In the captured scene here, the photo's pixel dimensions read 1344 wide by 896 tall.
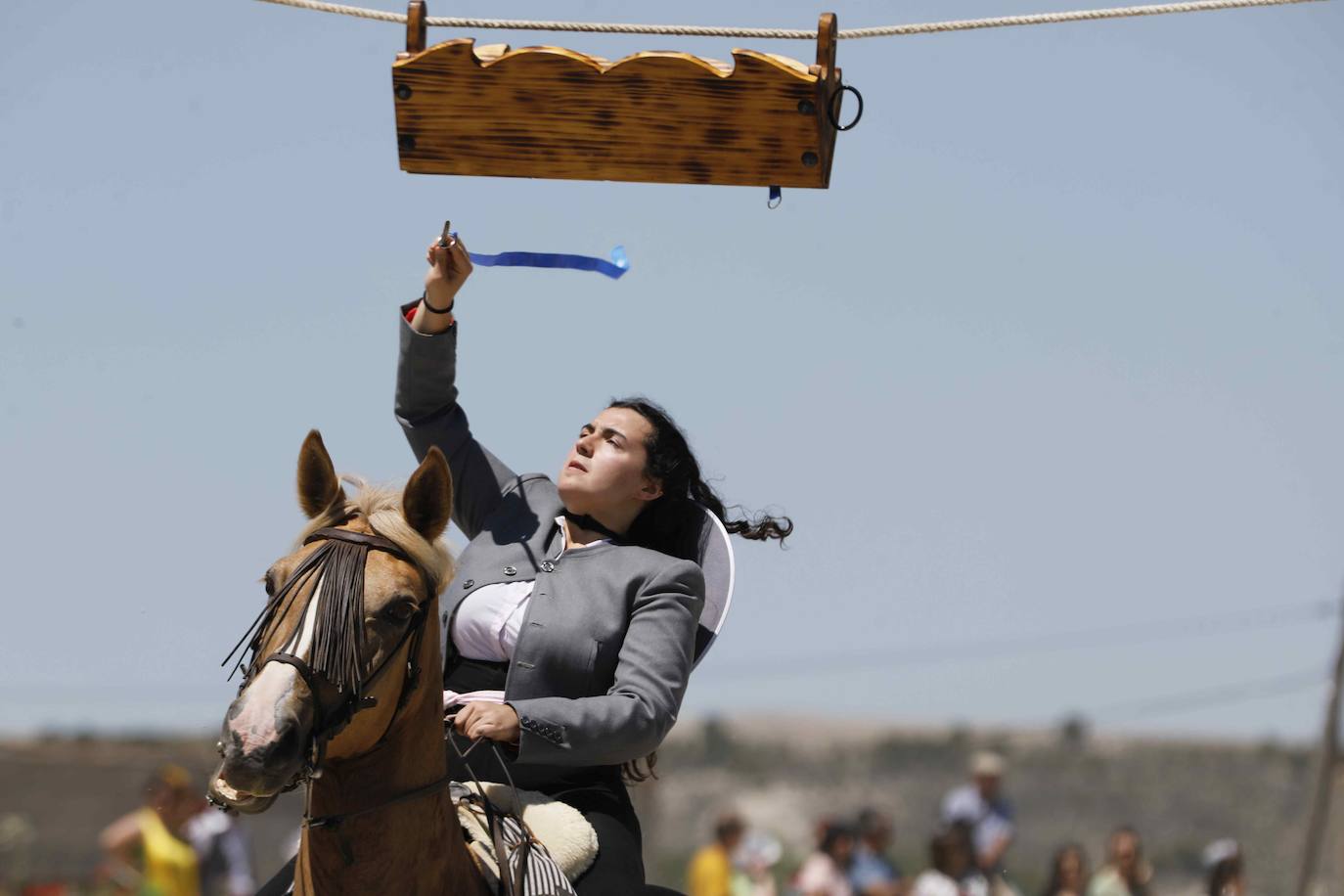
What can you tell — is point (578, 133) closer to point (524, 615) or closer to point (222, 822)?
point (524, 615)

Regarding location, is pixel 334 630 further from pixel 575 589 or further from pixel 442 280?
pixel 442 280

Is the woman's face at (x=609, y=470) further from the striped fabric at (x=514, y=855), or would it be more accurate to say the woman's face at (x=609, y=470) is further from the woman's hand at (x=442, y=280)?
the striped fabric at (x=514, y=855)

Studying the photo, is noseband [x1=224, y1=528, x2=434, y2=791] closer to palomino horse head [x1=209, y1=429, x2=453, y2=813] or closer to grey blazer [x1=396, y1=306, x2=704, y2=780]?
palomino horse head [x1=209, y1=429, x2=453, y2=813]

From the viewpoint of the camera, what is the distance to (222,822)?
11969mm

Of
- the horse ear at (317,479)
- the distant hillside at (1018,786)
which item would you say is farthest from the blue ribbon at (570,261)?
the distant hillside at (1018,786)

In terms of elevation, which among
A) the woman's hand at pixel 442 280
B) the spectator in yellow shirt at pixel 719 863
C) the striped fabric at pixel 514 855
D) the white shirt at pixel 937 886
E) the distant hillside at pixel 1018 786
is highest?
the woman's hand at pixel 442 280

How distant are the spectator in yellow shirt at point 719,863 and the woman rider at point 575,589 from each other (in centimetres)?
762

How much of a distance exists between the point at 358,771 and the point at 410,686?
0.74 feet

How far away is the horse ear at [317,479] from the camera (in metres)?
4.86

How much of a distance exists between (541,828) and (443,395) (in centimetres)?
145

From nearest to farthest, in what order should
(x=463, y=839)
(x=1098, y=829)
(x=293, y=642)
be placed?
(x=293, y=642), (x=463, y=839), (x=1098, y=829)

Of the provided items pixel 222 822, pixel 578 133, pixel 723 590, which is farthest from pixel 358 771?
pixel 222 822

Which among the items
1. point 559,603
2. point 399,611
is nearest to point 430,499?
point 399,611

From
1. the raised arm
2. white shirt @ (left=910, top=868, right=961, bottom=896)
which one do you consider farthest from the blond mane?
white shirt @ (left=910, top=868, right=961, bottom=896)
